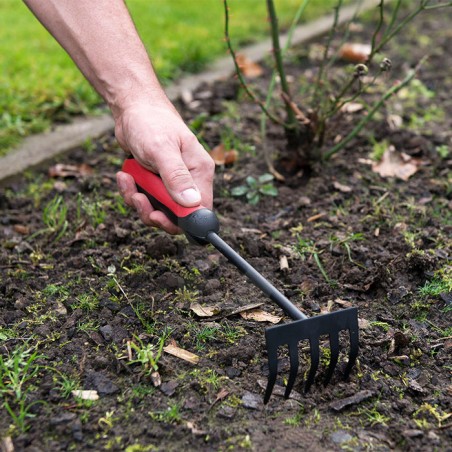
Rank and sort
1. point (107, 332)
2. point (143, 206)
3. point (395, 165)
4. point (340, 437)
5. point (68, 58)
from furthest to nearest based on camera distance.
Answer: point (68, 58) < point (395, 165) < point (143, 206) < point (107, 332) < point (340, 437)

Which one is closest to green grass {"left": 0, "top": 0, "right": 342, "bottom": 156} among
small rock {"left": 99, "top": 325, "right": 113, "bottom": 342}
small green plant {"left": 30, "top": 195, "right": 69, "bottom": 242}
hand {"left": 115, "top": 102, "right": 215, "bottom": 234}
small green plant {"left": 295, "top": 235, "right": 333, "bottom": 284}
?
hand {"left": 115, "top": 102, "right": 215, "bottom": 234}

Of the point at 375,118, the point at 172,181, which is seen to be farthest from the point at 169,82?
the point at 172,181

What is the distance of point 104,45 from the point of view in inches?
92.6

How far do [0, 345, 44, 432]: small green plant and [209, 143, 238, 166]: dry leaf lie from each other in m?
1.50

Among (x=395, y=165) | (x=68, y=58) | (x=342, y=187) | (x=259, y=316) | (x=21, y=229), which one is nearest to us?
(x=259, y=316)

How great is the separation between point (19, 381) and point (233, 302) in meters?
0.76

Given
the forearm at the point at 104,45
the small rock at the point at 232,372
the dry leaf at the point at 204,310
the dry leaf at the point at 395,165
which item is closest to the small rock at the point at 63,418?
the small rock at the point at 232,372

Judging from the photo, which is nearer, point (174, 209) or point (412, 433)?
point (412, 433)

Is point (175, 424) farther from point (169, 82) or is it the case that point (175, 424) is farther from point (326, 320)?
point (169, 82)

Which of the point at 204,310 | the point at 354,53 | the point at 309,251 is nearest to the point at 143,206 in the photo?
the point at 204,310

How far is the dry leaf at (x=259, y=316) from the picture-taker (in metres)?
2.16

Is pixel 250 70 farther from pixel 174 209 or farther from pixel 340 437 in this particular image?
pixel 340 437

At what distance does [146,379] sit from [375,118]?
222 cm

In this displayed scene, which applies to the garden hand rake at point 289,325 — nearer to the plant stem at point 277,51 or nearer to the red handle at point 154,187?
the red handle at point 154,187
